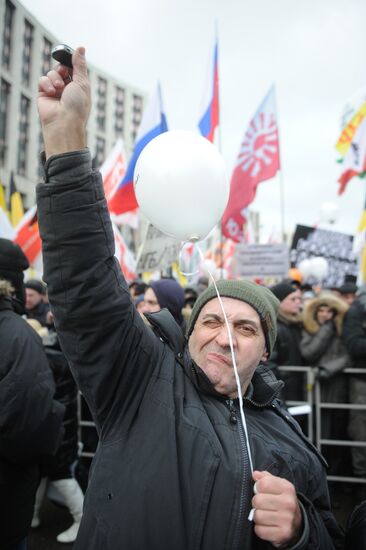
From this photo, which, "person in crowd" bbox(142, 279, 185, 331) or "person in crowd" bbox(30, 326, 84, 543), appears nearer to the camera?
"person in crowd" bbox(30, 326, 84, 543)

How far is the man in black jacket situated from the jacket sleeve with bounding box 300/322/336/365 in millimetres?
3213

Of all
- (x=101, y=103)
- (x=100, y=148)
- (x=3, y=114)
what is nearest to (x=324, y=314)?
(x=3, y=114)

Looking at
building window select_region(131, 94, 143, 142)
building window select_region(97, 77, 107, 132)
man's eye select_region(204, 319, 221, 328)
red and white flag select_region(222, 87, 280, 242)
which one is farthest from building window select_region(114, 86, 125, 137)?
man's eye select_region(204, 319, 221, 328)

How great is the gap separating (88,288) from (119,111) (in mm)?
56290

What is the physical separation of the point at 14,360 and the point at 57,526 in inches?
96.4

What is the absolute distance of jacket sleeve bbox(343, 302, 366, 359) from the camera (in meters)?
4.34

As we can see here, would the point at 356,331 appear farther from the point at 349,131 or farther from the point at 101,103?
the point at 101,103

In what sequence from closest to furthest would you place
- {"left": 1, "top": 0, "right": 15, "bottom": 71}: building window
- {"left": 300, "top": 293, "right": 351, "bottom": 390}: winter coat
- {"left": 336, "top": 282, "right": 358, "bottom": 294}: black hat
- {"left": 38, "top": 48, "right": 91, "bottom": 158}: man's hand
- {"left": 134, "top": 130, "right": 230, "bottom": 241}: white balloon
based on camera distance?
1. {"left": 38, "top": 48, "right": 91, "bottom": 158}: man's hand
2. {"left": 134, "top": 130, "right": 230, "bottom": 241}: white balloon
3. {"left": 300, "top": 293, "right": 351, "bottom": 390}: winter coat
4. {"left": 336, "top": 282, "right": 358, "bottom": 294}: black hat
5. {"left": 1, "top": 0, "right": 15, "bottom": 71}: building window

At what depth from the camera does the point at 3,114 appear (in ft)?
96.3

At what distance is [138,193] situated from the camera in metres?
1.55

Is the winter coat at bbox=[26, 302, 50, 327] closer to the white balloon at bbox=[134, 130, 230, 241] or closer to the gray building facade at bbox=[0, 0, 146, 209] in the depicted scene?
the white balloon at bbox=[134, 130, 230, 241]

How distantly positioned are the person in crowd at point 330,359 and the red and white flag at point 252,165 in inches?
110

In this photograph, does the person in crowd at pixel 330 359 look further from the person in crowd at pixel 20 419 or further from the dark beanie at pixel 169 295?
the person in crowd at pixel 20 419

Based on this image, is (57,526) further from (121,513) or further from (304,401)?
(121,513)
